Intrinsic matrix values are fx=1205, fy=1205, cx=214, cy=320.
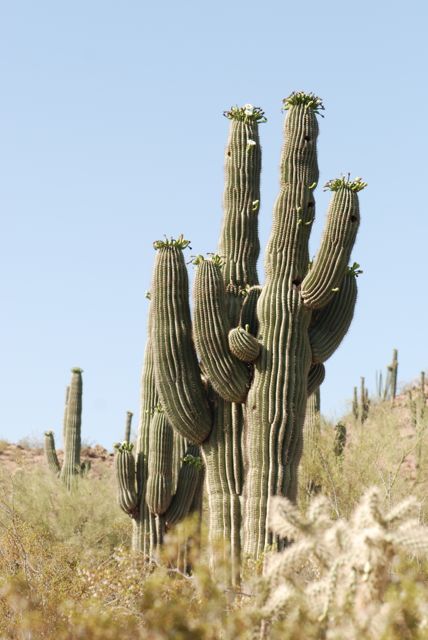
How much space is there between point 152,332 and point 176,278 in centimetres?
73

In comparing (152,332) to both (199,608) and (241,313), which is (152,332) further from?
(199,608)

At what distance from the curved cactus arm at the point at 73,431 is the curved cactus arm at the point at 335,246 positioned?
1192 centimetres

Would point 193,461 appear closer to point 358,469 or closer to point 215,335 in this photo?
point 215,335

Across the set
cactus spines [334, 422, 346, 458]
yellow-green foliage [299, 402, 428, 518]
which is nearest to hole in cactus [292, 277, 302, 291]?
yellow-green foliage [299, 402, 428, 518]

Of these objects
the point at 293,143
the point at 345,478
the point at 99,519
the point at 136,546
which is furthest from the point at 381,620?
the point at 99,519

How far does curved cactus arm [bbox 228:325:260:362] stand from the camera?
14.0 metres

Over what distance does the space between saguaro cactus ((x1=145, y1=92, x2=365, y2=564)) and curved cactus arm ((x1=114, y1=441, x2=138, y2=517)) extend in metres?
2.54

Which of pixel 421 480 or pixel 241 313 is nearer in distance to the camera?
pixel 241 313

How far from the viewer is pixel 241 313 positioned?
14.9 m

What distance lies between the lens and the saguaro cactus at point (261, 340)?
1406 cm

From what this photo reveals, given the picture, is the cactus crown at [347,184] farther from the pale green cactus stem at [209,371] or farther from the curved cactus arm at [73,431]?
the curved cactus arm at [73,431]

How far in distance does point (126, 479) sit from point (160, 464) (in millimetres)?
730

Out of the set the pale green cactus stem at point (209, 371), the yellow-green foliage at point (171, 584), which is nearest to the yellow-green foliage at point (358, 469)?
the yellow-green foliage at point (171, 584)

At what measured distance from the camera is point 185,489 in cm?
1722
